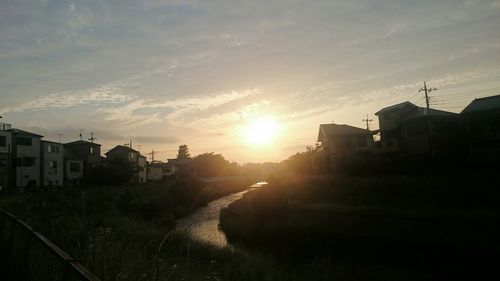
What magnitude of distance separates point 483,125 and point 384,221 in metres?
16.0

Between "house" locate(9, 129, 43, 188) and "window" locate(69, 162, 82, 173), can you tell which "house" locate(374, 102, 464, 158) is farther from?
"window" locate(69, 162, 82, 173)

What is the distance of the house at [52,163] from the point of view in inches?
2105

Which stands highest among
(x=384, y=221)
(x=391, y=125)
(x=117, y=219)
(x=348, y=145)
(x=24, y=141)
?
(x=24, y=141)

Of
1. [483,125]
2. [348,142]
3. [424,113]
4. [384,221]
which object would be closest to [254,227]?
[384,221]

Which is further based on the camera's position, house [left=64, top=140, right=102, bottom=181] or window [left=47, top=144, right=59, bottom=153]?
house [left=64, top=140, right=102, bottom=181]

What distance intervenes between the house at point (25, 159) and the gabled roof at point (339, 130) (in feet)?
122

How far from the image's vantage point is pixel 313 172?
4219 centimetres

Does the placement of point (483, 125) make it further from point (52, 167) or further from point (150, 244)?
point (52, 167)

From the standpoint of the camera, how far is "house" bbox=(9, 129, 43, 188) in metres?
49.3

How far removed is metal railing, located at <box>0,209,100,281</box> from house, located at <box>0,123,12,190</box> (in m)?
43.1

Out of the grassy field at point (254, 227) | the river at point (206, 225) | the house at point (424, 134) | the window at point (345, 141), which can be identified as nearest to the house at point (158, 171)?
the river at point (206, 225)

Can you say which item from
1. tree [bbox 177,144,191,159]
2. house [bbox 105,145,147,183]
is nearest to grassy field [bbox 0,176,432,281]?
house [bbox 105,145,147,183]

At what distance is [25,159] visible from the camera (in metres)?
50.4

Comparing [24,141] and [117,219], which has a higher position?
[24,141]
